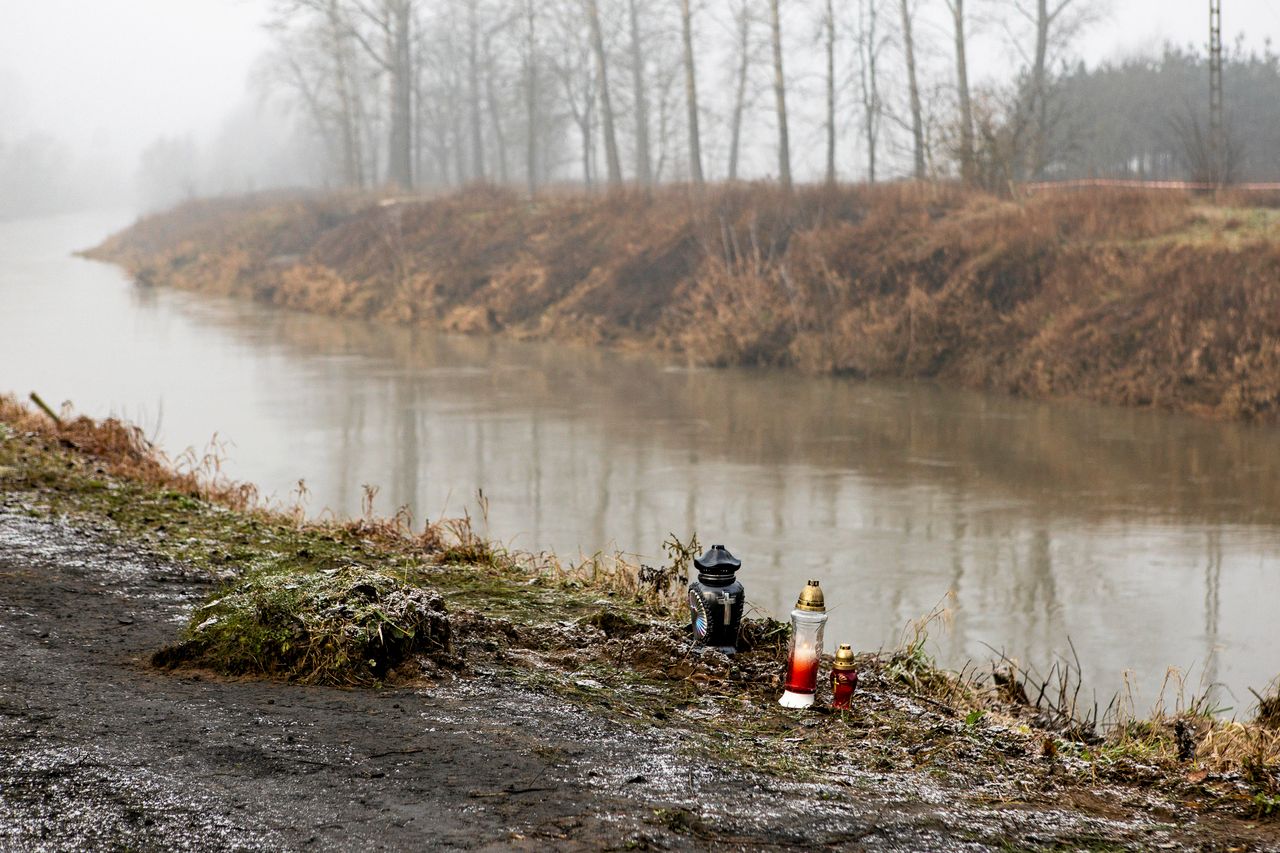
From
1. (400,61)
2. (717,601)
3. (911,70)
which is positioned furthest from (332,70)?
(717,601)

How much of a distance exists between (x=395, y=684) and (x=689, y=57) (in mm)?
30698

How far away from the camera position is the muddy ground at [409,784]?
3.11 m

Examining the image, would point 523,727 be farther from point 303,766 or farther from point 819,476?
point 819,476

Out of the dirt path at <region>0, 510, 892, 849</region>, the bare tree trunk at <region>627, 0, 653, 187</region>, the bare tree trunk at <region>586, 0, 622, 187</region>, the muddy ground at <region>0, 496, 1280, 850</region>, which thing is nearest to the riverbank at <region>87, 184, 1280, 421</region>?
the bare tree trunk at <region>586, 0, 622, 187</region>

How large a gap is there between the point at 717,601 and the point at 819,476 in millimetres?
7127

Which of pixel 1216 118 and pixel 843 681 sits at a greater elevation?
pixel 1216 118

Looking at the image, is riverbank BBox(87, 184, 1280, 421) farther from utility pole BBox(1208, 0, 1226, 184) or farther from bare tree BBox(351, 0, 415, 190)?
bare tree BBox(351, 0, 415, 190)

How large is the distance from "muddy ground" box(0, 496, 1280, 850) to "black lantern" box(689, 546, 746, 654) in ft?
2.64

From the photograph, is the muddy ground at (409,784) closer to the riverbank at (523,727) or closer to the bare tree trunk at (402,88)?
the riverbank at (523,727)

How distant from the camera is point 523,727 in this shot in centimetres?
396

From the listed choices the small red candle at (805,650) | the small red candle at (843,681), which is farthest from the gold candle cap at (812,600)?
the small red candle at (843,681)

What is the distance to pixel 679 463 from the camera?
1252 centimetres

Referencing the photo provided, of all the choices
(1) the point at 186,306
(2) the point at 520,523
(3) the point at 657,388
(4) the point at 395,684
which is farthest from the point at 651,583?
(1) the point at 186,306

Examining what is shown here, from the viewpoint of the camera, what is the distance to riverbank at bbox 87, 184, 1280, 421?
53.4ft
